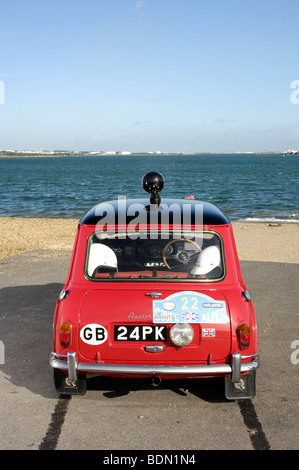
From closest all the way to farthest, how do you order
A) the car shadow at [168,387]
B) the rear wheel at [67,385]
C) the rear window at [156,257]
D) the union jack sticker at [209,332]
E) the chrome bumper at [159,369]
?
1. the chrome bumper at [159,369]
2. the union jack sticker at [209,332]
3. the rear wheel at [67,385]
4. the rear window at [156,257]
5. the car shadow at [168,387]

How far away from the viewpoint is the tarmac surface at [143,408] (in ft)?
12.2

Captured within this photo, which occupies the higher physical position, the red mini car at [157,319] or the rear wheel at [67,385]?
the red mini car at [157,319]

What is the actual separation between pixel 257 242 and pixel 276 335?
8.97 meters

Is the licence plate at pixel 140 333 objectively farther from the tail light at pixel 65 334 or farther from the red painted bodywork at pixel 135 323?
the tail light at pixel 65 334

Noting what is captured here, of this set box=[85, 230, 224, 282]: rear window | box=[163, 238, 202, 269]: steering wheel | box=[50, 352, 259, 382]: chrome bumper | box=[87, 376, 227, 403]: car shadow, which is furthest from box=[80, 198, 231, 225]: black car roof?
box=[87, 376, 227, 403]: car shadow

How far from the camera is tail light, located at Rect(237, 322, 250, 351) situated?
399 centimetres

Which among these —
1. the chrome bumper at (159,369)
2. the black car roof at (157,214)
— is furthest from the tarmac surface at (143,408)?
the black car roof at (157,214)

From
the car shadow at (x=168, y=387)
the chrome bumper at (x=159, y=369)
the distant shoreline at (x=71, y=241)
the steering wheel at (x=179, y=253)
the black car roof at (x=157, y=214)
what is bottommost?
the distant shoreline at (x=71, y=241)

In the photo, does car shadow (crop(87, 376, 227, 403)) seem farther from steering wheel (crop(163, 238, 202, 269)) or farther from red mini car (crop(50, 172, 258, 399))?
steering wheel (crop(163, 238, 202, 269))

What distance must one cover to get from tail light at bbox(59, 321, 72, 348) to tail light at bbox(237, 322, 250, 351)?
1.40m

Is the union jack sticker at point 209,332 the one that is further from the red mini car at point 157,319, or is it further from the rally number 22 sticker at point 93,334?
the rally number 22 sticker at point 93,334

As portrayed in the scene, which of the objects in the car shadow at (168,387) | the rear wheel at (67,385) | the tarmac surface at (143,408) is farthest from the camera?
the car shadow at (168,387)

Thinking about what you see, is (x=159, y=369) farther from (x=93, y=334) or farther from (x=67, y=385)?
(x=67, y=385)

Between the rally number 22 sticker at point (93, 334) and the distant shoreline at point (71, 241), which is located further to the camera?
the distant shoreline at point (71, 241)
